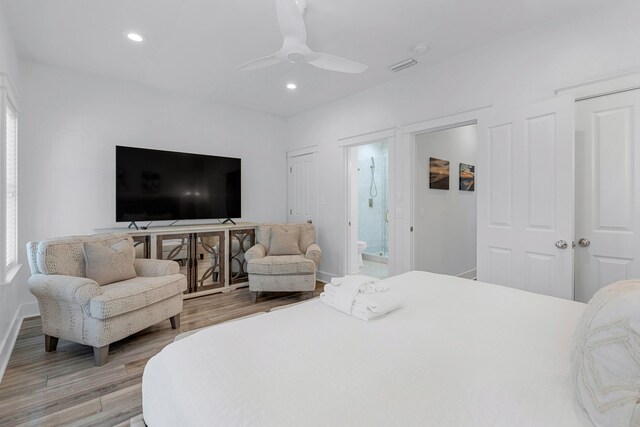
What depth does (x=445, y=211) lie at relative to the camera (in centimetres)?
415

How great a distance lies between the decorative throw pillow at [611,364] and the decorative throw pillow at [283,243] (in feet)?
11.1

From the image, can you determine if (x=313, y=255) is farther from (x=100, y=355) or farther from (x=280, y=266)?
(x=100, y=355)

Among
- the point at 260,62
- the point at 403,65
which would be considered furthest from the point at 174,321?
the point at 403,65

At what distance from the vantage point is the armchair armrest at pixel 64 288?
2.20 meters

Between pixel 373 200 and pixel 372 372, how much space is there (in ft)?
18.1

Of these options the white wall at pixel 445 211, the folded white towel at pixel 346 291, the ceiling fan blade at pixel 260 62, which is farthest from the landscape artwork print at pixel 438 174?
the folded white towel at pixel 346 291

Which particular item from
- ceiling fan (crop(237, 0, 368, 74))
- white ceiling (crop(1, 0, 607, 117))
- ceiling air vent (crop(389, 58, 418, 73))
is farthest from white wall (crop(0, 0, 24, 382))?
ceiling air vent (crop(389, 58, 418, 73))

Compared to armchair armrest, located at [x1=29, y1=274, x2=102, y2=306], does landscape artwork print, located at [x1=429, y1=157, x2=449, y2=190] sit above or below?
above

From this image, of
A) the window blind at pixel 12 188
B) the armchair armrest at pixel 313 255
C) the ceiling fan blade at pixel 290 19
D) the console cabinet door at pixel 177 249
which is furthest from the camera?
the armchair armrest at pixel 313 255

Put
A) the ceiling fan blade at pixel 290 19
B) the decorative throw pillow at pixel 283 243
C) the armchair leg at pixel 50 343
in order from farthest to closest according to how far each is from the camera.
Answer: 1. the decorative throw pillow at pixel 283 243
2. the armchair leg at pixel 50 343
3. the ceiling fan blade at pixel 290 19

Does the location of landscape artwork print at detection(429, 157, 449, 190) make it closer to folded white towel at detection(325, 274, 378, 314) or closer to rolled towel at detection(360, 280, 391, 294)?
rolled towel at detection(360, 280, 391, 294)

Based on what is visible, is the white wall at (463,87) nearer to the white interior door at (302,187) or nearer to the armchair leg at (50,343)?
the white interior door at (302,187)

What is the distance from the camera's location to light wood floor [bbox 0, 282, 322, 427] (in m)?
1.71

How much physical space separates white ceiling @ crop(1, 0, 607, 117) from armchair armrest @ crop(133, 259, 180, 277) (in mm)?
2032
